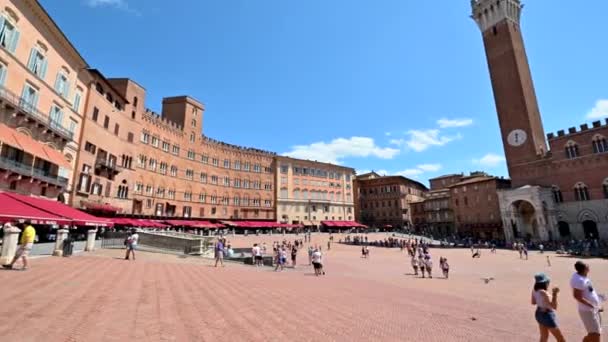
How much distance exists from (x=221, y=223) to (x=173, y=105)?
22875 millimetres

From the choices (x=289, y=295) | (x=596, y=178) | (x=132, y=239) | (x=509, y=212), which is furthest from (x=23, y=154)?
(x=596, y=178)

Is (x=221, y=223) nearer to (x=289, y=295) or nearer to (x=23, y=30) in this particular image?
(x=23, y=30)

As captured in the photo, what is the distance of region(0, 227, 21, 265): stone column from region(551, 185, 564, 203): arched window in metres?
57.2

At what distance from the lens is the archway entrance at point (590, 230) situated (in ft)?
128

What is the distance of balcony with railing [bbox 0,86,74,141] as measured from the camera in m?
18.4

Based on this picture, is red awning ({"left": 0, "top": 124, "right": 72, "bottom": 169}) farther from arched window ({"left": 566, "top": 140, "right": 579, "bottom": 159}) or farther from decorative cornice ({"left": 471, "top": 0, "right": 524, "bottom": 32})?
decorative cornice ({"left": 471, "top": 0, "right": 524, "bottom": 32})

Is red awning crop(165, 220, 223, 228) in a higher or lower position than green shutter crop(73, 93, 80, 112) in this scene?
lower

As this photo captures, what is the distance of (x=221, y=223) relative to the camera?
52156 millimetres

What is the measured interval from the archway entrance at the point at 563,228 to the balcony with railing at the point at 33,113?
59808 millimetres

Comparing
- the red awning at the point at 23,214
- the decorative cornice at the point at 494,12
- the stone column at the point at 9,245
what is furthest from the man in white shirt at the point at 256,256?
the decorative cornice at the point at 494,12

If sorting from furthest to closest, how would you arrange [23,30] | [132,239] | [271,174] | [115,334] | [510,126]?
[271,174]
[510,126]
[23,30]
[132,239]
[115,334]

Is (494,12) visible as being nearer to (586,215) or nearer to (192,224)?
(586,215)

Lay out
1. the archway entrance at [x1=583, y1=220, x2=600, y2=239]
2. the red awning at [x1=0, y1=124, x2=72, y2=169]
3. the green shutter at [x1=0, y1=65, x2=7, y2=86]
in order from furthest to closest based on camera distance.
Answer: the archway entrance at [x1=583, y1=220, x2=600, y2=239] < the green shutter at [x1=0, y1=65, x2=7, y2=86] < the red awning at [x1=0, y1=124, x2=72, y2=169]

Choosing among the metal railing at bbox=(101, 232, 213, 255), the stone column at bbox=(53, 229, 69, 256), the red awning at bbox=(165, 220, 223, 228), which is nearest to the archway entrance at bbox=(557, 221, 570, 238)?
the metal railing at bbox=(101, 232, 213, 255)
